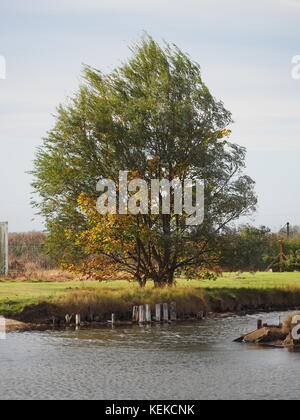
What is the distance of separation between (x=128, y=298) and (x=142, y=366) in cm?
1253

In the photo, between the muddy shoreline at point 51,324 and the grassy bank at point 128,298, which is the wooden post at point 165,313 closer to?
the muddy shoreline at point 51,324

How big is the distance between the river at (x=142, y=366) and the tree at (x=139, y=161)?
9414 millimetres

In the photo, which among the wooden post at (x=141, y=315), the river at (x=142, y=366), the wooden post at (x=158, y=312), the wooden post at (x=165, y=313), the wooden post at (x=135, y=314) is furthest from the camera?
the wooden post at (x=165, y=313)

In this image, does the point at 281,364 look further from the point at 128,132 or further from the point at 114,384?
the point at 128,132

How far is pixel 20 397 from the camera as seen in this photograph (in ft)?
74.2

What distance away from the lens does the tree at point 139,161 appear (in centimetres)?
4291

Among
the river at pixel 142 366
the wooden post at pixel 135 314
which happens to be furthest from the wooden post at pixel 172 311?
the river at pixel 142 366

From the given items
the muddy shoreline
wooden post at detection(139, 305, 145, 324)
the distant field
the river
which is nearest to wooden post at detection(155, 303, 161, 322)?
the muddy shoreline

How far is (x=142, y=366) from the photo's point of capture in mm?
27156

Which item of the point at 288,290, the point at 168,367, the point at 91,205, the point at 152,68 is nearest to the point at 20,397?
the point at 168,367

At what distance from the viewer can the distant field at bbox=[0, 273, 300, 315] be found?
123ft

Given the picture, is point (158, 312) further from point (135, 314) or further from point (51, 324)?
point (51, 324)

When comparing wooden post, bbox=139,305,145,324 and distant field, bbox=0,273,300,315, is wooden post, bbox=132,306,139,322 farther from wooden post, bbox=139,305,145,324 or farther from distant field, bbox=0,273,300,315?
distant field, bbox=0,273,300,315

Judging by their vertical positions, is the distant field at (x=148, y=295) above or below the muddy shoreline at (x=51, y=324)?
above
